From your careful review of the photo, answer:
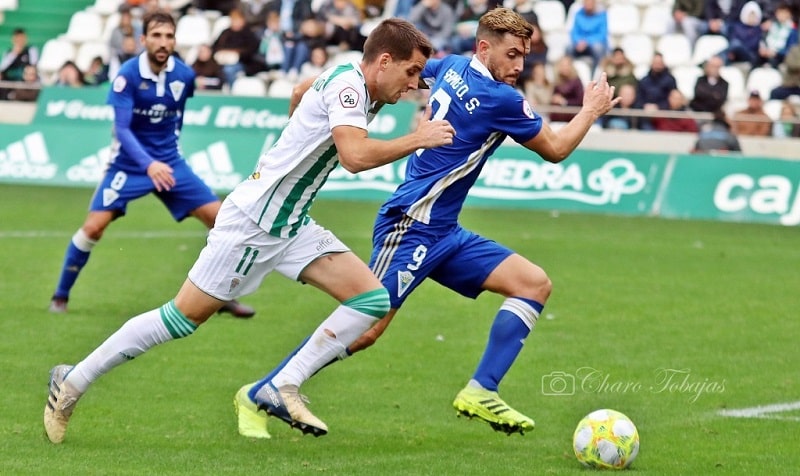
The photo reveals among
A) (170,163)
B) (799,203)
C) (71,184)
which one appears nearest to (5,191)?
(71,184)

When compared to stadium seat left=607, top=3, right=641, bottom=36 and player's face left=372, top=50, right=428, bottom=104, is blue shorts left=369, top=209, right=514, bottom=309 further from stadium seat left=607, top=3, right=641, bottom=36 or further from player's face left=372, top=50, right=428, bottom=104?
stadium seat left=607, top=3, right=641, bottom=36

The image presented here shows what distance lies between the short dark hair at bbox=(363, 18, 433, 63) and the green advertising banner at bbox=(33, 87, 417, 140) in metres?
13.3

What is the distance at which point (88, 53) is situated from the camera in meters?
25.8

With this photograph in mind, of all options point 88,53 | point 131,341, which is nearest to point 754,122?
point 88,53

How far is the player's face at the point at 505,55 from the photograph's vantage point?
277 inches

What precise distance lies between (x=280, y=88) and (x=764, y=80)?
773 centimetres

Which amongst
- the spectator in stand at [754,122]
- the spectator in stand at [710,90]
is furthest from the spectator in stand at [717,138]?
the spectator in stand at [710,90]

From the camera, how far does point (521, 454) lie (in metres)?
6.66

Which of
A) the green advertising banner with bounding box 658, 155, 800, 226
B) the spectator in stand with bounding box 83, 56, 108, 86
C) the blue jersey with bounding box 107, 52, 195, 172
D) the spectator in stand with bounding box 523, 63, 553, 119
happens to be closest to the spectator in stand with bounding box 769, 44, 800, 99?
the spectator in stand with bounding box 523, 63, 553, 119

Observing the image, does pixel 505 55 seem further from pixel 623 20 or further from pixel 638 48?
pixel 623 20

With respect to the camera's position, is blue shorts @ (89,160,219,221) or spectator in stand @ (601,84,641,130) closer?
blue shorts @ (89,160,219,221)

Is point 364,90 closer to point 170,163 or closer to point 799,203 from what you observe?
point 170,163

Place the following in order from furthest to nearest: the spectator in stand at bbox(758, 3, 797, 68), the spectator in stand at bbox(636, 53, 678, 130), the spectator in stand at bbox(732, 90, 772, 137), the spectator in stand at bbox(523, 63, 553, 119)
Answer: the spectator in stand at bbox(758, 3, 797, 68), the spectator in stand at bbox(523, 63, 553, 119), the spectator in stand at bbox(636, 53, 678, 130), the spectator in stand at bbox(732, 90, 772, 137)

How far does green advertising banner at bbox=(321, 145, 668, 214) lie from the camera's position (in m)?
18.4
